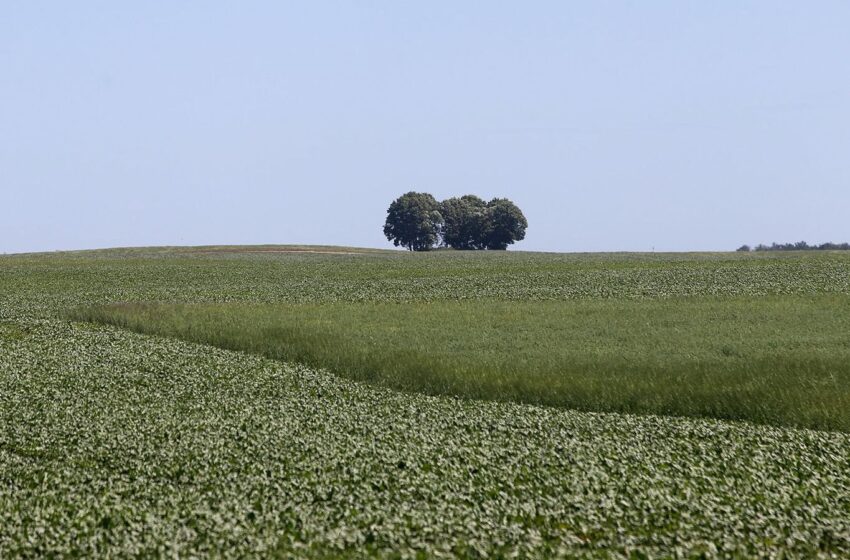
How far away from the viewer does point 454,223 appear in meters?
162

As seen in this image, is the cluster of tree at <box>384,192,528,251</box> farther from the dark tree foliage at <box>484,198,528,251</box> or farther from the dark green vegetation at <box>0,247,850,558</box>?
the dark green vegetation at <box>0,247,850,558</box>

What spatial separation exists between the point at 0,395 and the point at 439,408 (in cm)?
1371

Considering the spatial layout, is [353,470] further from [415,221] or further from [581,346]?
[415,221]

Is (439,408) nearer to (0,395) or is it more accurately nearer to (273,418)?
(273,418)

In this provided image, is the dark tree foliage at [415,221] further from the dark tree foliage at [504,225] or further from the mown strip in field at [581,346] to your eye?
the mown strip in field at [581,346]

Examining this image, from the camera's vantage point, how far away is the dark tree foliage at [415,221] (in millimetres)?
161625

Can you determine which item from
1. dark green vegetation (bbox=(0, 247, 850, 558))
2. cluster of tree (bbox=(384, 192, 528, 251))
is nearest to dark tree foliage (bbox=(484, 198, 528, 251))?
cluster of tree (bbox=(384, 192, 528, 251))

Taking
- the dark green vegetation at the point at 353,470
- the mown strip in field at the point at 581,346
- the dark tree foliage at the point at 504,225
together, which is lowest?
the dark green vegetation at the point at 353,470

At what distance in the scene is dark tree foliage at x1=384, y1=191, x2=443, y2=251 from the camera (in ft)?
530

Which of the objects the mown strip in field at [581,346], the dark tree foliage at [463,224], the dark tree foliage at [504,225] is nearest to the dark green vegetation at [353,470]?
the mown strip in field at [581,346]

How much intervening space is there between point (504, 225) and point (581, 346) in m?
119

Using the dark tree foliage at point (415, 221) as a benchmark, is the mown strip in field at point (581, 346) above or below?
below

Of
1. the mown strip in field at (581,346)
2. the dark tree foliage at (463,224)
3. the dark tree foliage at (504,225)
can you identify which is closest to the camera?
the mown strip in field at (581,346)

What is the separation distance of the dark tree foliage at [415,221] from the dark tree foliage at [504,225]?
28.8ft
